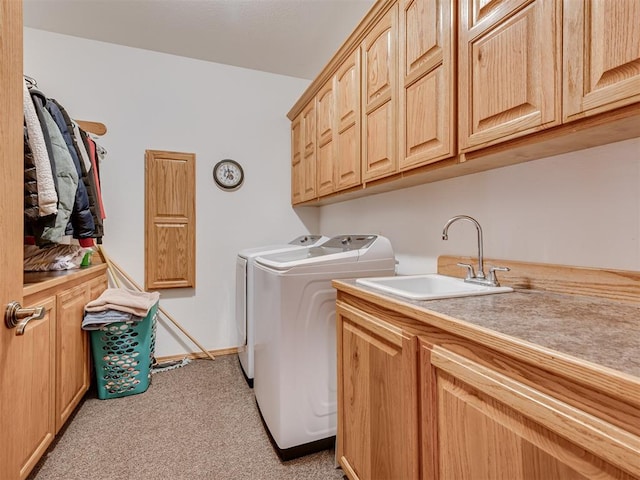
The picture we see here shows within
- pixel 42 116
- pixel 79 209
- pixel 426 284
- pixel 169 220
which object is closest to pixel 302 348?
pixel 426 284

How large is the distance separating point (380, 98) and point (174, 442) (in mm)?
2115

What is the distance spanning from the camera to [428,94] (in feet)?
4.34

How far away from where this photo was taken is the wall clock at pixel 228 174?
9.59ft

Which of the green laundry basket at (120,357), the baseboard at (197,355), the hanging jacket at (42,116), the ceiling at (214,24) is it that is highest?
the ceiling at (214,24)

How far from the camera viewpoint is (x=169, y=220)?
9.00 feet

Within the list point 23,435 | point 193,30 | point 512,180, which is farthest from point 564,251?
point 193,30

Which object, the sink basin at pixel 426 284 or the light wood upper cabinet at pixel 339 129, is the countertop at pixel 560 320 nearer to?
the sink basin at pixel 426 284

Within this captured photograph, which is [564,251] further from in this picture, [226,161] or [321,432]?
[226,161]

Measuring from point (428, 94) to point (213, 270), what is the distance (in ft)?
7.64

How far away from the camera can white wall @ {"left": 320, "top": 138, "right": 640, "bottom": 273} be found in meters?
1.01

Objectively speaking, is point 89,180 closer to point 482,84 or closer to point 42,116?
point 42,116

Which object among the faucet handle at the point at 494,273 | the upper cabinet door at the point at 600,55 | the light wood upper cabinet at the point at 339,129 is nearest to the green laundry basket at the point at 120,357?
the light wood upper cabinet at the point at 339,129

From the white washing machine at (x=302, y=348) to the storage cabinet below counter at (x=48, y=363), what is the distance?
944mm

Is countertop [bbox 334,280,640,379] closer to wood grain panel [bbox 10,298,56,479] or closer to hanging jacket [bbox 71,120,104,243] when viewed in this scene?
wood grain panel [bbox 10,298,56,479]
